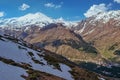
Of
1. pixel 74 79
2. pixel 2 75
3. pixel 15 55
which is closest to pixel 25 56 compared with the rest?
pixel 15 55

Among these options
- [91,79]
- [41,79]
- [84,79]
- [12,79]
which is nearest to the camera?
[12,79]

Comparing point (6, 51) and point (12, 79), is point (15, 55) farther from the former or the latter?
point (12, 79)

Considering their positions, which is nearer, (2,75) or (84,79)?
(2,75)

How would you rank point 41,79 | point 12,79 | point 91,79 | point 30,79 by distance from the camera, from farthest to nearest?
1. point 91,79
2. point 41,79
3. point 30,79
4. point 12,79

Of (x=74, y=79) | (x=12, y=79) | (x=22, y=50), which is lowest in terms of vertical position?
(x=12, y=79)

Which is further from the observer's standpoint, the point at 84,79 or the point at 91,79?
Answer: the point at 91,79

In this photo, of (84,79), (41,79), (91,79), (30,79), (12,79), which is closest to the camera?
(12,79)

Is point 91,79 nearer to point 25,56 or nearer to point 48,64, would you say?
point 48,64

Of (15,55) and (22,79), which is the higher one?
(15,55)

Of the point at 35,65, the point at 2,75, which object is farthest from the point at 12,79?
the point at 35,65
